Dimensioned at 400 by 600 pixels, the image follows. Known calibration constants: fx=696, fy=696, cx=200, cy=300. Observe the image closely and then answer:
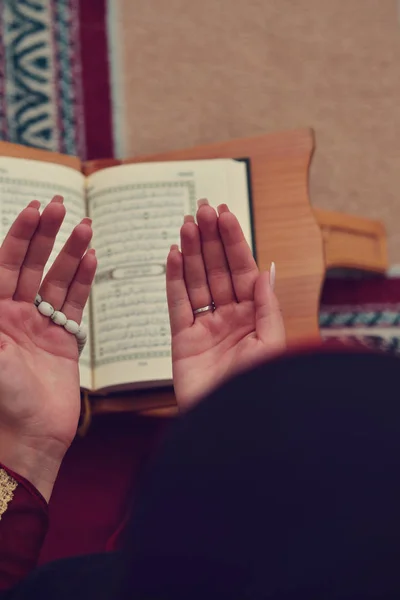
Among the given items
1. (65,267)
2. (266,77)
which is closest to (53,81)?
(266,77)

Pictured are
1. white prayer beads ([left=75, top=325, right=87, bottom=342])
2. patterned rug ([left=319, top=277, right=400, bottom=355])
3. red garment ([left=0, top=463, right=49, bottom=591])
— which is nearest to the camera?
red garment ([left=0, top=463, right=49, bottom=591])

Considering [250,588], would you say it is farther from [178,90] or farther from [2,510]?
[178,90]

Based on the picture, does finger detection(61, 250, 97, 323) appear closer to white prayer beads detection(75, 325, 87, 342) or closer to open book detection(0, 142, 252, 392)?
white prayer beads detection(75, 325, 87, 342)

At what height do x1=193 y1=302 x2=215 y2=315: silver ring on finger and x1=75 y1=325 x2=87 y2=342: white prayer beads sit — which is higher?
x1=193 y1=302 x2=215 y2=315: silver ring on finger

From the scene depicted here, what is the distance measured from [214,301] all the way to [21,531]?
12.4 inches

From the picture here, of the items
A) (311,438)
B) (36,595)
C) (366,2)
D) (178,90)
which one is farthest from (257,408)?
(366,2)

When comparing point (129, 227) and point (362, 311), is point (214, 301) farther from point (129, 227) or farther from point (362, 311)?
point (362, 311)

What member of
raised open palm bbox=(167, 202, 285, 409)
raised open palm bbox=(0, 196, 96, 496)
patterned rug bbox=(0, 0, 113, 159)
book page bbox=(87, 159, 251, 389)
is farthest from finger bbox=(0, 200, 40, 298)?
patterned rug bbox=(0, 0, 113, 159)

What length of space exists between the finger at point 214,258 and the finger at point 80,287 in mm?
124

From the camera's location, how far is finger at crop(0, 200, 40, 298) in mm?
723

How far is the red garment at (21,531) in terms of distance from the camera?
2.26 ft

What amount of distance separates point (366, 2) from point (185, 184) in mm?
601

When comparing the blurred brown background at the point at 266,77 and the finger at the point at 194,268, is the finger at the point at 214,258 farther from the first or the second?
the blurred brown background at the point at 266,77

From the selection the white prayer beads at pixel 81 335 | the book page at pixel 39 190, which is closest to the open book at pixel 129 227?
the book page at pixel 39 190
